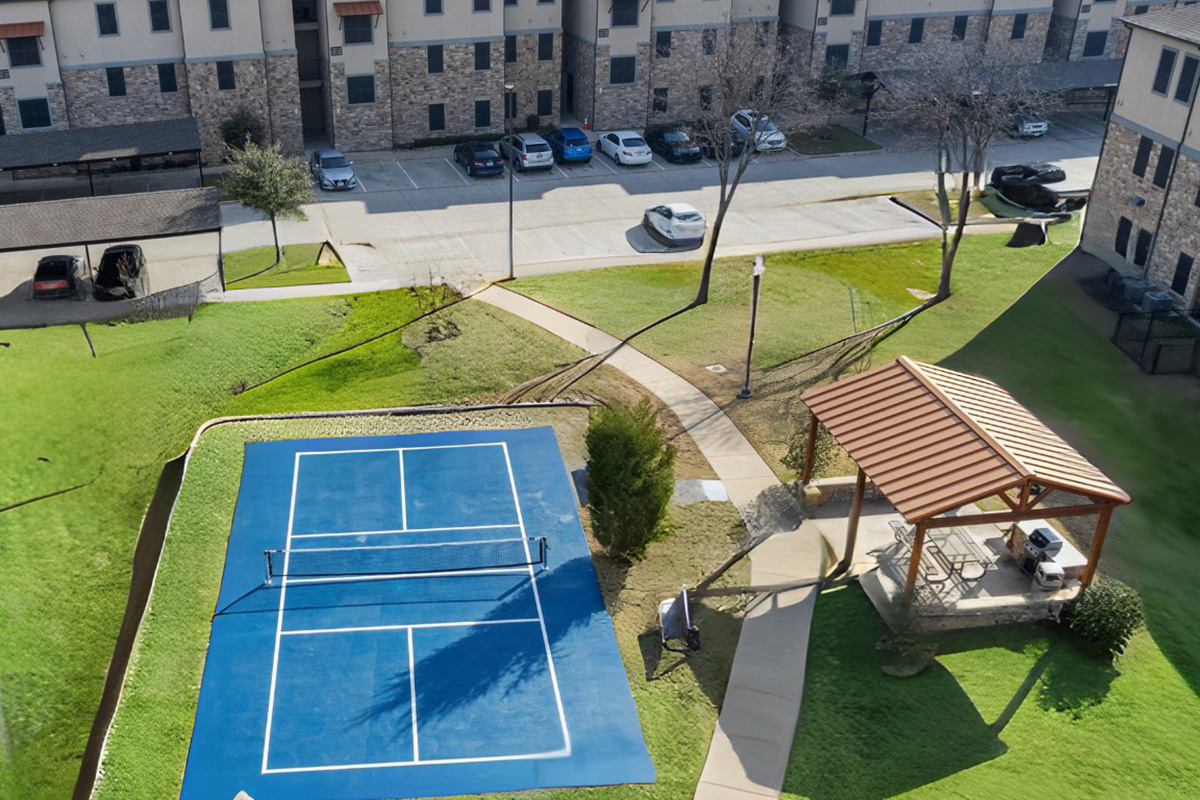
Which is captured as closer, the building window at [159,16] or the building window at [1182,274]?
the building window at [1182,274]

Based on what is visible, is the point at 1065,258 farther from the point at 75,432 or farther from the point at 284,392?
the point at 75,432

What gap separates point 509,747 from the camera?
2173 centimetres

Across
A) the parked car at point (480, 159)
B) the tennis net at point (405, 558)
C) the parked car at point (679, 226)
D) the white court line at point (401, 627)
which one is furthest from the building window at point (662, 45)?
the white court line at point (401, 627)

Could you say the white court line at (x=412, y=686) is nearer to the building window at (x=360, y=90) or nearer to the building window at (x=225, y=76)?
the building window at (x=225, y=76)

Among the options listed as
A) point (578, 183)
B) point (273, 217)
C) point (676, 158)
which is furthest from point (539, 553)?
point (676, 158)

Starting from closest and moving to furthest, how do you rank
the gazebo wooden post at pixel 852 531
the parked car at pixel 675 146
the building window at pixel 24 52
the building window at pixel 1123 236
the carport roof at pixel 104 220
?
the gazebo wooden post at pixel 852 531 < the carport roof at pixel 104 220 < the building window at pixel 1123 236 < the building window at pixel 24 52 < the parked car at pixel 675 146

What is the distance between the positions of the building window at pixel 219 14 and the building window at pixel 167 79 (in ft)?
8.81

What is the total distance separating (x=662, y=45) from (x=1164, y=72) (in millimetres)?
27181

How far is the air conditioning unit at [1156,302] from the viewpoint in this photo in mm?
37594

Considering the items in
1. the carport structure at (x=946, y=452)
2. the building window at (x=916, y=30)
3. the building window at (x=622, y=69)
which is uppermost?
the building window at (x=916, y=30)

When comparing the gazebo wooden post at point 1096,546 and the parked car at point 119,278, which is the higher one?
the gazebo wooden post at point 1096,546

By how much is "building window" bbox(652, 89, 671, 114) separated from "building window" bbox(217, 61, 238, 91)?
20901mm

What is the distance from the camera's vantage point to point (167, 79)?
53000 millimetres

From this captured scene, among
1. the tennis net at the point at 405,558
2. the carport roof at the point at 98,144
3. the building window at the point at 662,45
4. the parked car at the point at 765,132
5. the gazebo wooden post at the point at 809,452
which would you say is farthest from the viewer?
the building window at the point at 662,45
